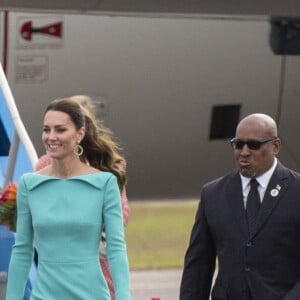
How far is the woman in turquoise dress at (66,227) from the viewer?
4926 millimetres

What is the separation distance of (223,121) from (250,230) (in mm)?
6220

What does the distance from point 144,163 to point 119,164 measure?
5528mm

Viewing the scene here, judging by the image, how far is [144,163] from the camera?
11.4 meters

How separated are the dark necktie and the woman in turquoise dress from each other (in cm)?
55

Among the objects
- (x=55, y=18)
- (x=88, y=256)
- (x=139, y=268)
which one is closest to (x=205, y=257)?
(x=88, y=256)

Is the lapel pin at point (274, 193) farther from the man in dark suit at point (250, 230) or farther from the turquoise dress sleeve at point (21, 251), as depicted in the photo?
the turquoise dress sleeve at point (21, 251)

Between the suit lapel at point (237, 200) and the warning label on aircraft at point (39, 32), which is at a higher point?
the warning label on aircraft at point (39, 32)

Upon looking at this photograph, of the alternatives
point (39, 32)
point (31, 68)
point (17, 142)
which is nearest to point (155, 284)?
point (31, 68)

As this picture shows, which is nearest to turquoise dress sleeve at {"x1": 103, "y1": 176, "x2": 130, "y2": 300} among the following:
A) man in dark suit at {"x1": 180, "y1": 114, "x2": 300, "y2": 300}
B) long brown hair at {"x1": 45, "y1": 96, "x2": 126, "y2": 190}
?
long brown hair at {"x1": 45, "y1": 96, "x2": 126, "y2": 190}

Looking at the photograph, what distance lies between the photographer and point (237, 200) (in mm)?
5324

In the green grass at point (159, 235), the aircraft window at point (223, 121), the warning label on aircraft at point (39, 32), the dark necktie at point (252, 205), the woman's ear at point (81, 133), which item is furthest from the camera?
the green grass at point (159, 235)

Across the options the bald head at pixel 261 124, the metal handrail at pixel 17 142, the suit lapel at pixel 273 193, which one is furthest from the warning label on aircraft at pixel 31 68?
the suit lapel at pixel 273 193

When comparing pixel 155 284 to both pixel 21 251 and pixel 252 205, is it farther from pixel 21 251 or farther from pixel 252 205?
pixel 21 251

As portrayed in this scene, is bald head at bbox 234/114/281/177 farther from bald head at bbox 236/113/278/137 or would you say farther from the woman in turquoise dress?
the woman in turquoise dress
